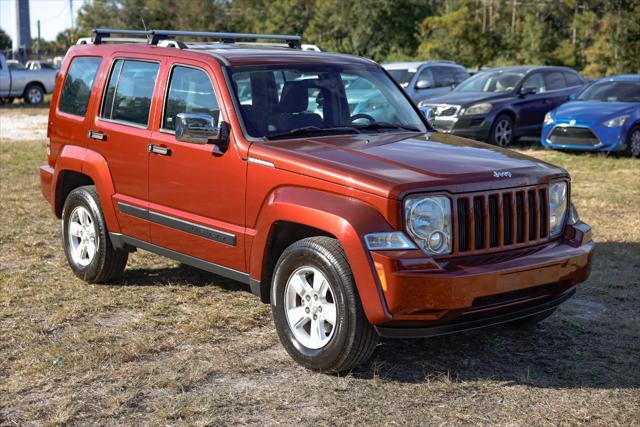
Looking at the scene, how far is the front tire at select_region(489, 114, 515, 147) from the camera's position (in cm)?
1628

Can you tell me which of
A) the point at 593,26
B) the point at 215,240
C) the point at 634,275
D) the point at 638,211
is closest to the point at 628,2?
the point at 593,26

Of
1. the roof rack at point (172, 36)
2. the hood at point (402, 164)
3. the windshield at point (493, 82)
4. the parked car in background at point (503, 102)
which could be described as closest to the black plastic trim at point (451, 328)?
the hood at point (402, 164)

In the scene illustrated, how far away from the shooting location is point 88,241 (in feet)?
23.2

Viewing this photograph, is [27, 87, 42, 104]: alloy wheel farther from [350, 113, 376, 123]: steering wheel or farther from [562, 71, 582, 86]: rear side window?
[350, 113, 376, 123]: steering wheel

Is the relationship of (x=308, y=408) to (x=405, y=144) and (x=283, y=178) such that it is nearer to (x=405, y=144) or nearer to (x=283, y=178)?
(x=283, y=178)

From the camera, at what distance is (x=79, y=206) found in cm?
704

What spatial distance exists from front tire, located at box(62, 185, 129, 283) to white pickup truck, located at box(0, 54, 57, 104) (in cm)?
2431

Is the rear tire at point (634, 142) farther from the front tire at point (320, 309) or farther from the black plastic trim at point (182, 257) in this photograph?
the front tire at point (320, 309)

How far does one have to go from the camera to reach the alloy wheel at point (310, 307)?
4.97 meters

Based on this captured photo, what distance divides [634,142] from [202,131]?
1101 centimetres

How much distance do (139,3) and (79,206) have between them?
210ft

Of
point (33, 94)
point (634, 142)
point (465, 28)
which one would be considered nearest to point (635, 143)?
point (634, 142)

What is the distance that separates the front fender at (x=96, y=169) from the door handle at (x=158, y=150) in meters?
0.62

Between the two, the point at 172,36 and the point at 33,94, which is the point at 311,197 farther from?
the point at 33,94
